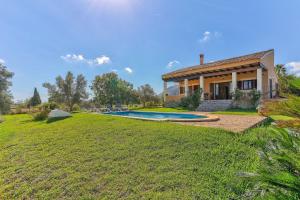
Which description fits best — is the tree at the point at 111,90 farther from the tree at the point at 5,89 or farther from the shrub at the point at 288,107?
the shrub at the point at 288,107

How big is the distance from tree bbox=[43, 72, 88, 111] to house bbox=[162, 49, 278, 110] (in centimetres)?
1782

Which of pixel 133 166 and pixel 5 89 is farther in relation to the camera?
pixel 5 89

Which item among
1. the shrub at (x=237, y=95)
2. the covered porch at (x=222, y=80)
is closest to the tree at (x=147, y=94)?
the covered porch at (x=222, y=80)

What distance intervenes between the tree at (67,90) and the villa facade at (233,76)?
17.8m

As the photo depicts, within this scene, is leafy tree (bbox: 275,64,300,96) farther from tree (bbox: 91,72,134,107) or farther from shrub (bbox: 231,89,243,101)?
tree (bbox: 91,72,134,107)

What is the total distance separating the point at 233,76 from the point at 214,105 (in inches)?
155

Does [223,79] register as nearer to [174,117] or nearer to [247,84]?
[247,84]

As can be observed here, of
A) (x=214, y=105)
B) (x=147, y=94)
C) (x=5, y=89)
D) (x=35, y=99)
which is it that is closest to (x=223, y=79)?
(x=214, y=105)

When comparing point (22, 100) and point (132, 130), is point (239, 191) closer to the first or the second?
point (132, 130)

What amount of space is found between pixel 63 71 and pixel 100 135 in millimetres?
29696

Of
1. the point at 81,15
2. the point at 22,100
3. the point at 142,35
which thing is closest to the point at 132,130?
the point at 81,15

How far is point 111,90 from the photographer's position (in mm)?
30578

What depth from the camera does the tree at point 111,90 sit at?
30.6 meters

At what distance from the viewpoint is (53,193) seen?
11.4ft
